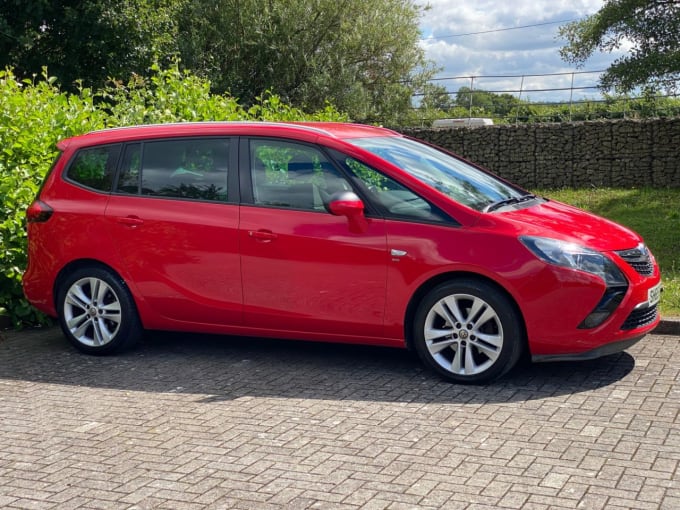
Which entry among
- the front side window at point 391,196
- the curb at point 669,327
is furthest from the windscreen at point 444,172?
the curb at point 669,327

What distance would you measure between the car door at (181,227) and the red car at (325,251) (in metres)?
0.01

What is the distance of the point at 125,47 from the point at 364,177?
20.7 m

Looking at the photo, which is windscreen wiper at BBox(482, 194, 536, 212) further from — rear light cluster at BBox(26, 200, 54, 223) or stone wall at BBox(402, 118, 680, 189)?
stone wall at BBox(402, 118, 680, 189)

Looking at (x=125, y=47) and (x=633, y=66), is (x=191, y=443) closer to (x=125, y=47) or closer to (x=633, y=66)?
(x=633, y=66)

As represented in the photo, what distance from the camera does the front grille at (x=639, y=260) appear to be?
6641mm

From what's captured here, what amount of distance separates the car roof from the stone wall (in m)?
19.7

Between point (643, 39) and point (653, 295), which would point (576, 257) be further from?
point (643, 39)

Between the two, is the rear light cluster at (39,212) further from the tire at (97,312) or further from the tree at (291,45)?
the tree at (291,45)

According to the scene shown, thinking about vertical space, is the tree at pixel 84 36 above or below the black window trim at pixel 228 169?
above

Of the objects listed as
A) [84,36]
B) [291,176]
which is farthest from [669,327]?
[84,36]

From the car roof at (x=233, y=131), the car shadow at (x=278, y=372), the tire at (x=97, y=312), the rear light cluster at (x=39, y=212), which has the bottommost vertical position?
the car shadow at (x=278, y=372)

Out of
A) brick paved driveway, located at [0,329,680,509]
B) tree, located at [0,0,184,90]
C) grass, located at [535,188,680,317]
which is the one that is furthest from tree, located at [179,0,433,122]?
brick paved driveway, located at [0,329,680,509]

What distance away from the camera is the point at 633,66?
2138 centimetres

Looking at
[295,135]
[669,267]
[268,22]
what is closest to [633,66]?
[669,267]
